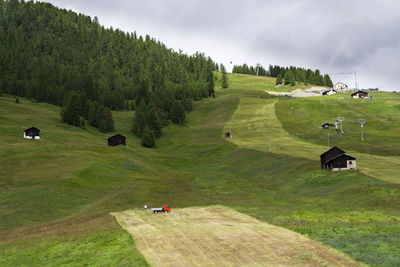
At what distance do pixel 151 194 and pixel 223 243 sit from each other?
3544 centimetres

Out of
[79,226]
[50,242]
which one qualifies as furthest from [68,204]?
[50,242]

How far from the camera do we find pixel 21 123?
128500mm

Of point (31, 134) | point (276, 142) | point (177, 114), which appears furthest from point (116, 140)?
point (177, 114)

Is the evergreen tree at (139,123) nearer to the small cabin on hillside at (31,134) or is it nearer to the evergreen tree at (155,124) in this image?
the evergreen tree at (155,124)

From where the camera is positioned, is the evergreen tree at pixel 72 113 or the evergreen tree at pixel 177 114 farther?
the evergreen tree at pixel 177 114

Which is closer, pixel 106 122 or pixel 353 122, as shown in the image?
pixel 353 122

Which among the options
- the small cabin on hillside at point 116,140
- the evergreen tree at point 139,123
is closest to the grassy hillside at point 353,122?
the evergreen tree at point 139,123

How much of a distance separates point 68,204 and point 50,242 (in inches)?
857

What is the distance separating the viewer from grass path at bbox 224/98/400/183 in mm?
78150

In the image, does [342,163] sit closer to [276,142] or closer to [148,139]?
[276,142]

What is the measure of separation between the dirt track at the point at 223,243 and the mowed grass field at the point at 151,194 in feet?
4.87

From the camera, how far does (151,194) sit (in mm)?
64938

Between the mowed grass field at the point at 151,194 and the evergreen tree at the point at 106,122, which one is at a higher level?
the evergreen tree at the point at 106,122

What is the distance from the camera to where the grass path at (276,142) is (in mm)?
78150
